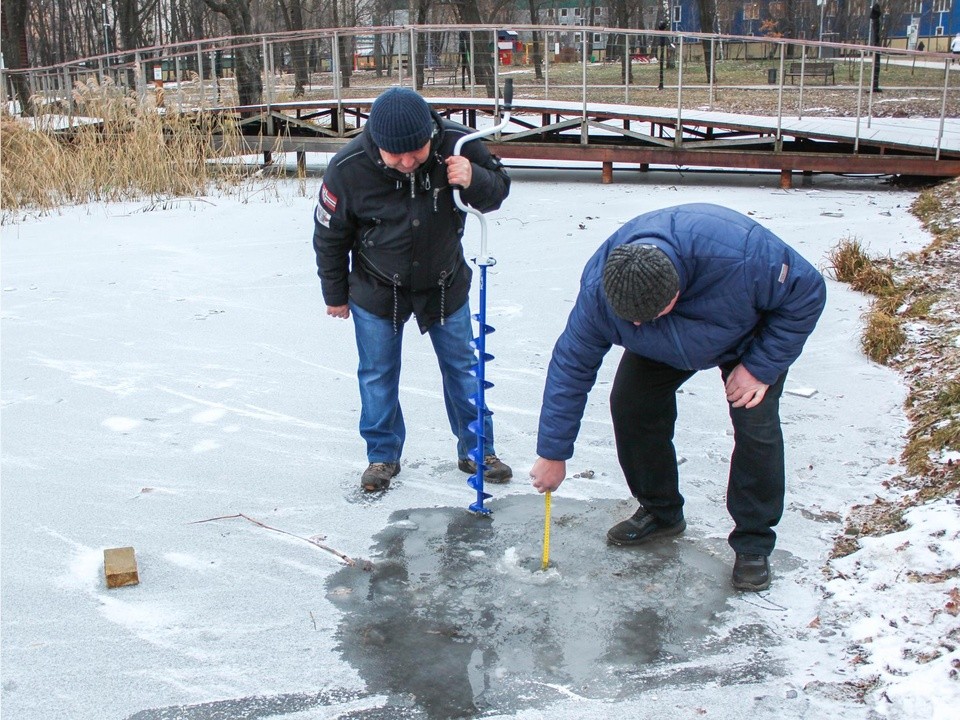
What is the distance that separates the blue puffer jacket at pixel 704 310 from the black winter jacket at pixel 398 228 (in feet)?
3.15

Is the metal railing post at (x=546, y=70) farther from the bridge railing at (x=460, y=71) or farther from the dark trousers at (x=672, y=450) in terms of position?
the dark trousers at (x=672, y=450)

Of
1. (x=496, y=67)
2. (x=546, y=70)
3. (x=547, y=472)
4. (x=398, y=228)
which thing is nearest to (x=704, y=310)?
(x=547, y=472)

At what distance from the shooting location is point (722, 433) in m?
4.45

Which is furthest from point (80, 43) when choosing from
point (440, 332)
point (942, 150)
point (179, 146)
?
point (440, 332)

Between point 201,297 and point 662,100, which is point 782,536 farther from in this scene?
point 662,100

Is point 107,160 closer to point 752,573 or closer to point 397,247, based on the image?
point 397,247

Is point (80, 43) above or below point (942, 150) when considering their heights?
above

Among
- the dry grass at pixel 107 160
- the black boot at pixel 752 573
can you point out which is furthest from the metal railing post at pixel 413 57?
the black boot at pixel 752 573

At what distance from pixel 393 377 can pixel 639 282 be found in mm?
1659

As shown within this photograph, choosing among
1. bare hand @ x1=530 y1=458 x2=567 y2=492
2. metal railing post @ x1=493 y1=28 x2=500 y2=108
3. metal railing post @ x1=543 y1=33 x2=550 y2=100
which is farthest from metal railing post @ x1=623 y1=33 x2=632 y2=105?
bare hand @ x1=530 y1=458 x2=567 y2=492

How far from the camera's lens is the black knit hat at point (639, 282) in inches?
95.9

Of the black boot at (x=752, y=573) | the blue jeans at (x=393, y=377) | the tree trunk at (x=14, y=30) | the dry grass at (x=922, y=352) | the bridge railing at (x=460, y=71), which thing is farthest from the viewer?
the tree trunk at (x=14, y=30)

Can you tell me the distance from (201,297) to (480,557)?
13.5 feet

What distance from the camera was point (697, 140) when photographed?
1186cm
